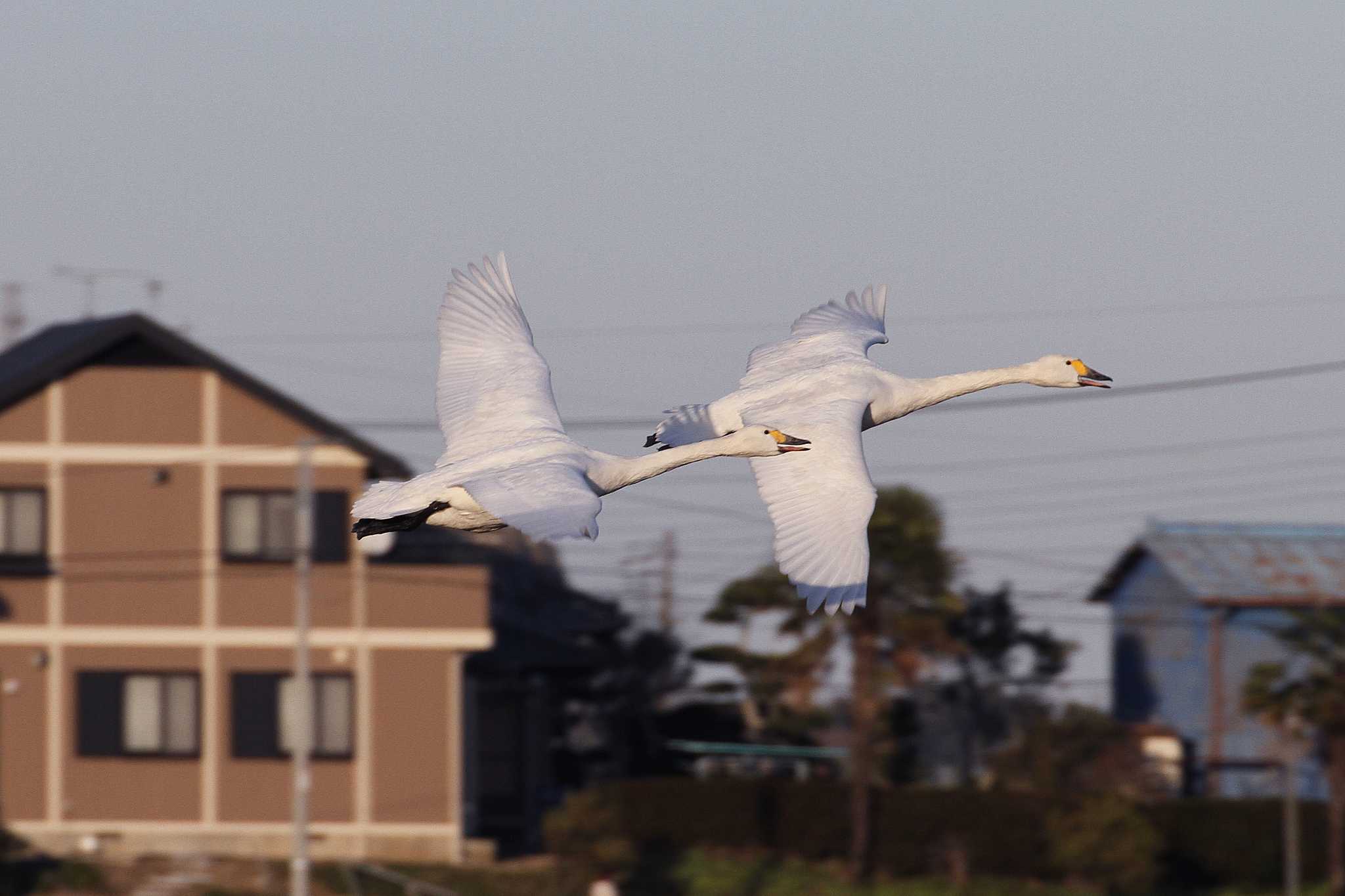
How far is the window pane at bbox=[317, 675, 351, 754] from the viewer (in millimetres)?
33438

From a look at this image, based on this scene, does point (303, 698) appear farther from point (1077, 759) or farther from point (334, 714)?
point (1077, 759)

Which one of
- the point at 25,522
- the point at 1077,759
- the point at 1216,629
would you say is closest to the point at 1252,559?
the point at 1216,629

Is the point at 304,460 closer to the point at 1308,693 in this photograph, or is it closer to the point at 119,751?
Result: the point at 119,751

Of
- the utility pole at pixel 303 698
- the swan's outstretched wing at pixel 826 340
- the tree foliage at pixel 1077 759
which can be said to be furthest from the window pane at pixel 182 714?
the swan's outstretched wing at pixel 826 340

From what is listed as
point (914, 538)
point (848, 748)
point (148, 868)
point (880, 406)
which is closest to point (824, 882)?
point (848, 748)

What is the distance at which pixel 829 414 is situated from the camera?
566 inches

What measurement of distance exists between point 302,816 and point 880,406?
1686cm

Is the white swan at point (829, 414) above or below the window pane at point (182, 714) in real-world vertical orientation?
above

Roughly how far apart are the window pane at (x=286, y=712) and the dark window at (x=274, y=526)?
5.93 feet

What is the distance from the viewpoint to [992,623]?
1491 inches

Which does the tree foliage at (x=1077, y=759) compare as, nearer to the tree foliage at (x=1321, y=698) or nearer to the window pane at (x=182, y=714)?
the tree foliage at (x=1321, y=698)

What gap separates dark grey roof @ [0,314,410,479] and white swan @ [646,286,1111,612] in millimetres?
16083

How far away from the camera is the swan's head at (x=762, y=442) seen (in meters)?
13.9

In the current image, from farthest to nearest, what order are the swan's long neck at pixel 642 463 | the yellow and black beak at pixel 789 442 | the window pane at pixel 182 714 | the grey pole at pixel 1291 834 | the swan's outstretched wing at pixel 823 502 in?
the window pane at pixel 182 714 < the grey pole at pixel 1291 834 < the yellow and black beak at pixel 789 442 < the swan's long neck at pixel 642 463 < the swan's outstretched wing at pixel 823 502
